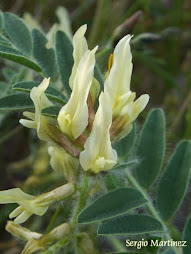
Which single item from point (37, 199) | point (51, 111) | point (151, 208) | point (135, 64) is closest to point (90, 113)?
point (51, 111)

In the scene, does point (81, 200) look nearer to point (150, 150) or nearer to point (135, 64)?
point (150, 150)

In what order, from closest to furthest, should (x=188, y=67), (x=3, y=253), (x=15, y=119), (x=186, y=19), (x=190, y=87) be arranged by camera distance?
(x=15, y=119) < (x=3, y=253) < (x=190, y=87) < (x=188, y=67) < (x=186, y=19)

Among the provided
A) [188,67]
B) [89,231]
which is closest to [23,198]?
[89,231]

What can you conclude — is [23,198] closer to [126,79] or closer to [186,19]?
[126,79]

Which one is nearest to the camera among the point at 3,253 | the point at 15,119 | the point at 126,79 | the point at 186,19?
the point at 126,79

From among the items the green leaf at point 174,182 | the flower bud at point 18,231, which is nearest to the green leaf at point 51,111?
the flower bud at point 18,231

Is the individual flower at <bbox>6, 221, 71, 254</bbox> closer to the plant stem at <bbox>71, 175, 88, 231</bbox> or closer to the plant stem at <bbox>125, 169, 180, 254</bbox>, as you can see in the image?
the plant stem at <bbox>71, 175, 88, 231</bbox>
